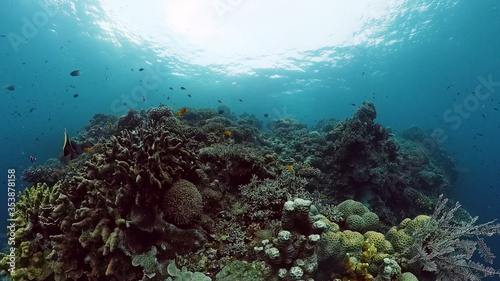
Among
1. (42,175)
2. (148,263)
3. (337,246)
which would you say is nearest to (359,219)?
(337,246)

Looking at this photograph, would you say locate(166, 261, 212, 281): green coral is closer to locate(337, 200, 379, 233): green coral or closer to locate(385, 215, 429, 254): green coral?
locate(337, 200, 379, 233): green coral

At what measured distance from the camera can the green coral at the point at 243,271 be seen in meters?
3.58

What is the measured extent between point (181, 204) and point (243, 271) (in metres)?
1.59

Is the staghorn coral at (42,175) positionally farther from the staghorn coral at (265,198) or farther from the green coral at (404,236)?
the green coral at (404,236)

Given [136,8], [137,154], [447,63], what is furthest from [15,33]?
[447,63]

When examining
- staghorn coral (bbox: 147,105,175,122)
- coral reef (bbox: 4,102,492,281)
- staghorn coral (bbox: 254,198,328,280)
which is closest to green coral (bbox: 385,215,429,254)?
coral reef (bbox: 4,102,492,281)

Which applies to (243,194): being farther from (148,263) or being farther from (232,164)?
(148,263)

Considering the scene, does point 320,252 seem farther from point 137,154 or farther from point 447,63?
point 447,63

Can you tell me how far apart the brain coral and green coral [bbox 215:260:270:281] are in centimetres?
109

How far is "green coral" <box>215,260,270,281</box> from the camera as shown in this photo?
11.7ft

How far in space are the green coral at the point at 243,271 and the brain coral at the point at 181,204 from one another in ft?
3.59

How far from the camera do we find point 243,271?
371 cm

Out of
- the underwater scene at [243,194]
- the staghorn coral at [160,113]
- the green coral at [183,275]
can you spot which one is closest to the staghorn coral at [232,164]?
the underwater scene at [243,194]

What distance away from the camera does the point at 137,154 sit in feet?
12.9
